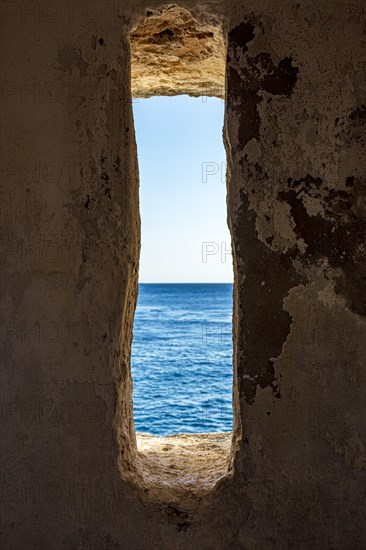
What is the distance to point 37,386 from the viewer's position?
8.36 feet

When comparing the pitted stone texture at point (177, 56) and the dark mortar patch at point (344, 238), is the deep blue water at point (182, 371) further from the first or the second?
the dark mortar patch at point (344, 238)

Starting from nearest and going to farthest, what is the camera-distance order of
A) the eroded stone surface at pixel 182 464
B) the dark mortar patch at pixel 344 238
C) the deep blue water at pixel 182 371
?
1. the dark mortar patch at pixel 344 238
2. the eroded stone surface at pixel 182 464
3. the deep blue water at pixel 182 371

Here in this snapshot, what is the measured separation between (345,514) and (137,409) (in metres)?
11.3

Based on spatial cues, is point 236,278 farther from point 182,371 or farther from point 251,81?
point 182,371

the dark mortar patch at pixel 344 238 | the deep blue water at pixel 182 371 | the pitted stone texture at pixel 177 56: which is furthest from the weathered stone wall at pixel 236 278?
the deep blue water at pixel 182 371

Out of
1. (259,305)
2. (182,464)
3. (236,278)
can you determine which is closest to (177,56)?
(236,278)

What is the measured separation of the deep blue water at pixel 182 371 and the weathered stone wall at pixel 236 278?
8857 millimetres

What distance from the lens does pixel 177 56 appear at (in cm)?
302

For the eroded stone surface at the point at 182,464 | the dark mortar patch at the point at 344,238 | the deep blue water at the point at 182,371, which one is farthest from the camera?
the deep blue water at the point at 182,371

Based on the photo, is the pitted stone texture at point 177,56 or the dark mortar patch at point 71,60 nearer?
the dark mortar patch at point 71,60

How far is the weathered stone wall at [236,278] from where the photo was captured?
2492 millimetres

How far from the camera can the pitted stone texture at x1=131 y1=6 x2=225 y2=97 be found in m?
2.72

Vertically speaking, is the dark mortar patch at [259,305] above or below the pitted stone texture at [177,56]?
below

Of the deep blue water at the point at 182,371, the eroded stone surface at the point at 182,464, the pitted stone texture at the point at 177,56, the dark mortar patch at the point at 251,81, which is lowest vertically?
the deep blue water at the point at 182,371
